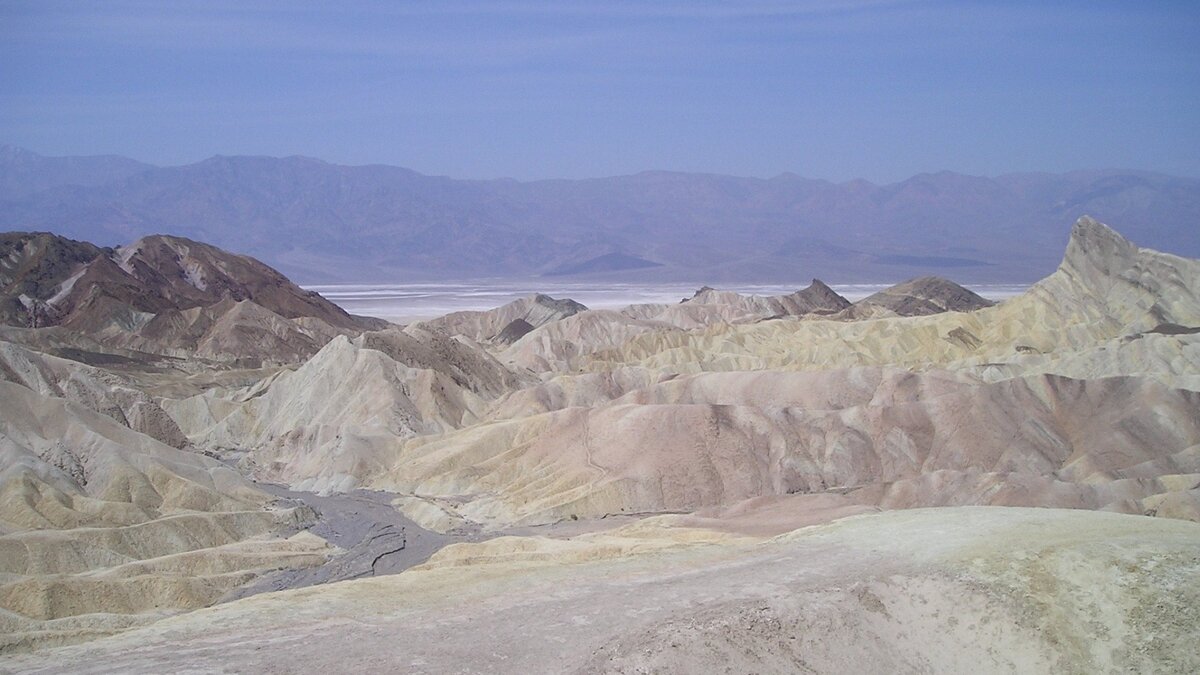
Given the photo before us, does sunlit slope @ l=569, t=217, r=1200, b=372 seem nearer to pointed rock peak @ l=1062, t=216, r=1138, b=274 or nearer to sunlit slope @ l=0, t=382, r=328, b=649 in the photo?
pointed rock peak @ l=1062, t=216, r=1138, b=274

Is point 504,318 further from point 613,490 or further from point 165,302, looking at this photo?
point 613,490

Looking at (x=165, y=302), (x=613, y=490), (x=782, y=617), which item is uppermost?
(x=165, y=302)

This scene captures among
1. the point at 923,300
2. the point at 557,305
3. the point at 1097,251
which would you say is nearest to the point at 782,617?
the point at 1097,251

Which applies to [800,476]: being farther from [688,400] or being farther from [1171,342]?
[1171,342]

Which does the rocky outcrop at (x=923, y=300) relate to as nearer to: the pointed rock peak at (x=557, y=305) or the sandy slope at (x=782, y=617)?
the pointed rock peak at (x=557, y=305)

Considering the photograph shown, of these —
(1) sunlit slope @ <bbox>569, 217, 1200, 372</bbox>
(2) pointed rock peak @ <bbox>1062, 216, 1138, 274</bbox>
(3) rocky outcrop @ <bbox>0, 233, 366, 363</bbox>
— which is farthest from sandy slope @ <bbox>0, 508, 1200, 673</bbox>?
(3) rocky outcrop @ <bbox>0, 233, 366, 363</bbox>

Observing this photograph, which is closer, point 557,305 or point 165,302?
point 165,302
